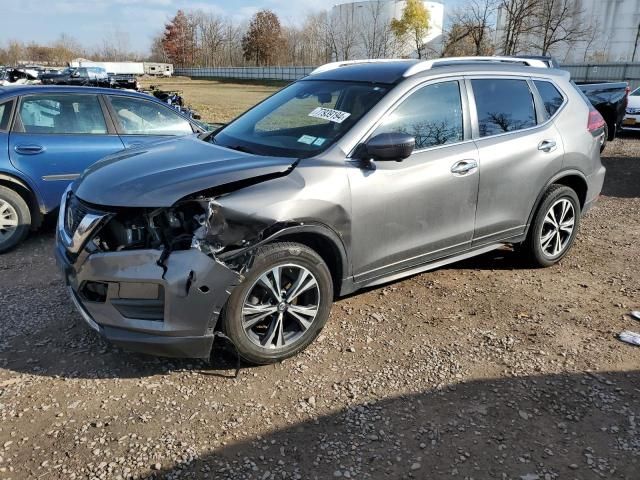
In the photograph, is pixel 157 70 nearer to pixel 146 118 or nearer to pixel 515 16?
pixel 515 16

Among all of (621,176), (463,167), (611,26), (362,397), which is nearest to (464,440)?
(362,397)

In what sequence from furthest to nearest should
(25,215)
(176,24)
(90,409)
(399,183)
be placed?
(176,24) → (25,215) → (399,183) → (90,409)

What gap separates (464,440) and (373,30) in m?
69.9

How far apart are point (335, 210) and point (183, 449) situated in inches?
64.8

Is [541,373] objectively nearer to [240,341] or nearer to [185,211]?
[240,341]

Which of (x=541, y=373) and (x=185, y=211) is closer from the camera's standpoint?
(x=185, y=211)

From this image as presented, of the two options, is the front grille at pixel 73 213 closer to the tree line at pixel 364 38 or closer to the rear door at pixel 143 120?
the rear door at pixel 143 120

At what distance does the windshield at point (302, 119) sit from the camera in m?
3.62

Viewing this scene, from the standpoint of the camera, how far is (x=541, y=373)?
3342 mm

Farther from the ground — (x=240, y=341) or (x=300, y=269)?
(x=300, y=269)

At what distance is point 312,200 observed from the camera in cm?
323

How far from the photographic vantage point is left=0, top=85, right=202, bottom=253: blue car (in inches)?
206

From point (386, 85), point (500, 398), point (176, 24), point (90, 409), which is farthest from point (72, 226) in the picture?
point (176, 24)

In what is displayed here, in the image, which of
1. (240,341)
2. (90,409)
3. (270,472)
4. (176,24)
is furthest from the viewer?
(176,24)
